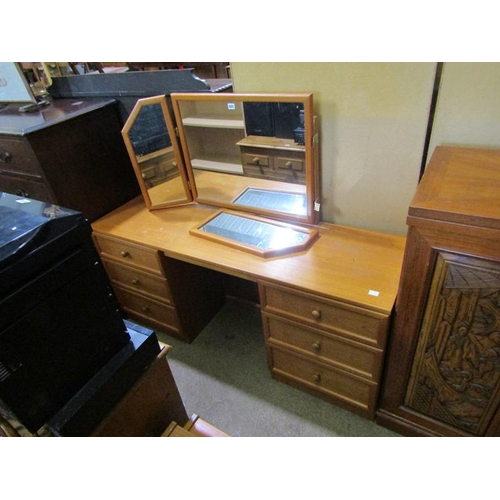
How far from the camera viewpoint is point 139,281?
1722mm

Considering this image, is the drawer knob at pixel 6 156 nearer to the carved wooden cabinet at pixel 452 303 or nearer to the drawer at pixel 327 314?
the drawer at pixel 327 314

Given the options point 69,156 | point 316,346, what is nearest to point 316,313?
point 316,346

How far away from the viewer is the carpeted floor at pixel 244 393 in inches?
55.8

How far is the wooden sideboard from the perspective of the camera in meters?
1.15

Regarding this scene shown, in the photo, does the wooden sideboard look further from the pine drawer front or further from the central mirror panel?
the central mirror panel

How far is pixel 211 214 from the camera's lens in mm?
1604

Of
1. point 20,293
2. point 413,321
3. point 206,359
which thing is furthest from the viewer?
point 206,359

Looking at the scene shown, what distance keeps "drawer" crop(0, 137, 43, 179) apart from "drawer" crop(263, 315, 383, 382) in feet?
3.86

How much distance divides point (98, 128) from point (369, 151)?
1.25 metres

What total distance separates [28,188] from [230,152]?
0.95 metres

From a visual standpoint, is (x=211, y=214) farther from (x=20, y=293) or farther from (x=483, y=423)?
(x=483, y=423)

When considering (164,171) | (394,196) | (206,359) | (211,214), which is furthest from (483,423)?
(164,171)

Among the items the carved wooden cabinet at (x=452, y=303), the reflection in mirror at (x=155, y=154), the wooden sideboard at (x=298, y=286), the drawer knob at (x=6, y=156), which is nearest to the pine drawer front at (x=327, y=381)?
the wooden sideboard at (x=298, y=286)

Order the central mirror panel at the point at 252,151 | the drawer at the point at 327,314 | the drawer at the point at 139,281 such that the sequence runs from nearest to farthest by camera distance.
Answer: the drawer at the point at 327,314, the central mirror panel at the point at 252,151, the drawer at the point at 139,281
